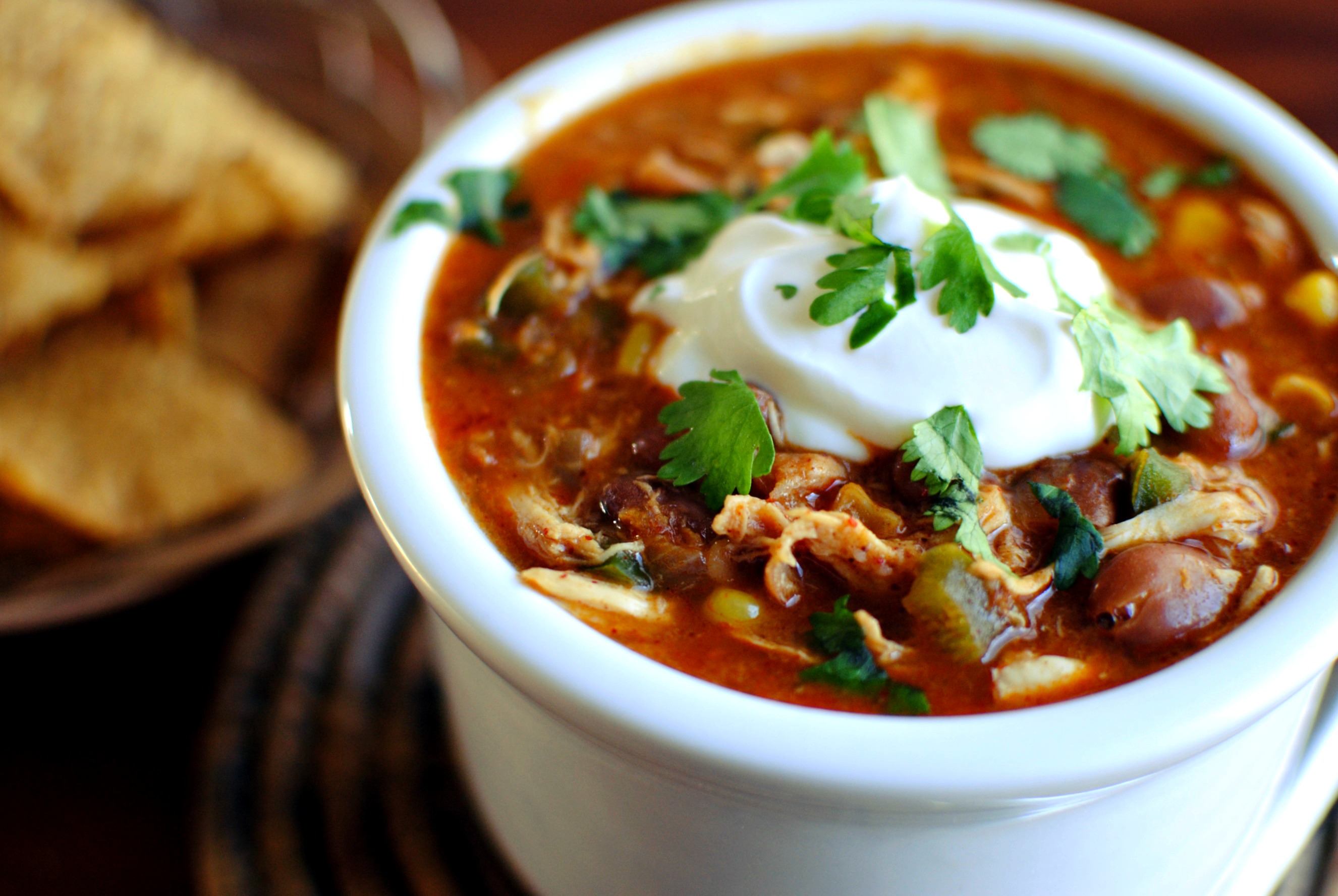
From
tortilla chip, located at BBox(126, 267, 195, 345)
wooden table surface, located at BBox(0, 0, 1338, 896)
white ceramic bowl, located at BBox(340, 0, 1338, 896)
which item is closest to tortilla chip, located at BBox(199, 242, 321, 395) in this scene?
tortilla chip, located at BBox(126, 267, 195, 345)

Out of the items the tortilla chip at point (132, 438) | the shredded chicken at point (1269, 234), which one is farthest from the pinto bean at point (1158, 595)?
the tortilla chip at point (132, 438)

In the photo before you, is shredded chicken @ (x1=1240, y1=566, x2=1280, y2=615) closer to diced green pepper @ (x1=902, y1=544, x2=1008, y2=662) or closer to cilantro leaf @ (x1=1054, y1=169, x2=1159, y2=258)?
diced green pepper @ (x1=902, y1=544, x2=1008, y2=662)

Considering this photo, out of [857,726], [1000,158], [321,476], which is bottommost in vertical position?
[321,476]

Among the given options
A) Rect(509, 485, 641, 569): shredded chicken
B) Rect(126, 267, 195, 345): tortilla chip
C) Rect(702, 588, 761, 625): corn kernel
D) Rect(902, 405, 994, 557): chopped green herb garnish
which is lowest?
Rect(126, 267, 195, 345): tortilla chip

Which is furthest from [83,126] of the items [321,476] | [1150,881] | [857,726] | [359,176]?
[1150,881]

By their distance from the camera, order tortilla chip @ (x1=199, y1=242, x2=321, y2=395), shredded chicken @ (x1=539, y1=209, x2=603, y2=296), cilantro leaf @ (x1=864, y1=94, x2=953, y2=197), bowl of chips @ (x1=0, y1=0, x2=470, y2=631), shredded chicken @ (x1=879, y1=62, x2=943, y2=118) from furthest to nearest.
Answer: tortilla chip @ (x1=199, y1=242, x2=321, y2=395)
bowl of chips @ (x1=0, y1=0, x2=470, y2=631)
shredded chicken @ (x1=879, y1=62, x2=943, y2=118)
cilantro leaf @ (x1=864, y1=94, x2=953, y2=197)
shredded chicken @ (x1=539, y1=209, x2=603, y2=296)

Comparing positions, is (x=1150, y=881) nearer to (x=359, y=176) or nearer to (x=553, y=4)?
(x=359, y=176)
